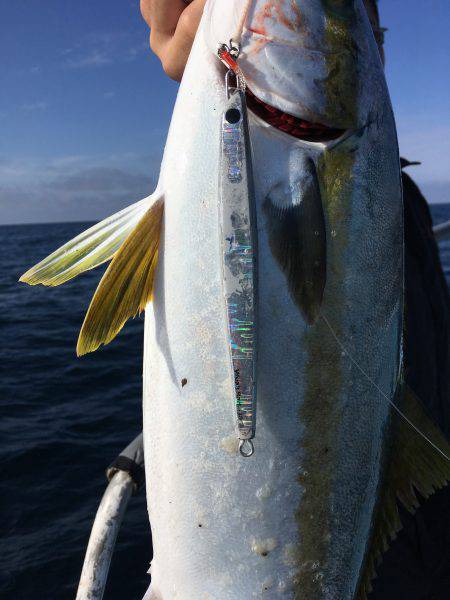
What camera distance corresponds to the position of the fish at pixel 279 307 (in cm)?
150

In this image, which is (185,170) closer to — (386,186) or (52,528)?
(386,186)

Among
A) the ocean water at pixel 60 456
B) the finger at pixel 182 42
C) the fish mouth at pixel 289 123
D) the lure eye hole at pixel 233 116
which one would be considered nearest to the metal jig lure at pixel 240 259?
the lure eye hole at pixel 233 116

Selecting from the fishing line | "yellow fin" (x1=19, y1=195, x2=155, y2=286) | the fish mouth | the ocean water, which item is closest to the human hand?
the fish mouth

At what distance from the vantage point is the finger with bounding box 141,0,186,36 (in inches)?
89.0

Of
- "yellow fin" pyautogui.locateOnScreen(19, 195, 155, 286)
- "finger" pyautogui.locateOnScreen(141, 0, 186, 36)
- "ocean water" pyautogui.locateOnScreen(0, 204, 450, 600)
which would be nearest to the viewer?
"yellow fin" pyautogui.locateOnScreen(19, 195, 155, 286)

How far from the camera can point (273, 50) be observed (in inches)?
58.9

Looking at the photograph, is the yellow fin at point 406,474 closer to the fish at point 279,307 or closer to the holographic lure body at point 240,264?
the fish at point 279,307

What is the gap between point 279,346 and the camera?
1.51m

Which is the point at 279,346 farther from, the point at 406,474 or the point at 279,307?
the point at 406,474

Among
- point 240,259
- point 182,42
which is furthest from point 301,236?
point 182,42

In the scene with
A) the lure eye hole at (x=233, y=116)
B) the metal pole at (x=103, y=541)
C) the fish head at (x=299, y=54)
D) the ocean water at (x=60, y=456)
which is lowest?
the ocean water at (x=60, y=456)

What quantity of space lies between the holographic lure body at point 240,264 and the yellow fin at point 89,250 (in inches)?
13.8

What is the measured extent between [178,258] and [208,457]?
1.95ft

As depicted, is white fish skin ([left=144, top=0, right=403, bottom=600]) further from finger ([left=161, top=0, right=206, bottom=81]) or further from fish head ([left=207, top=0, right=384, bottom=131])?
finger ([left=161, top=0, right=206, bottom=81])
